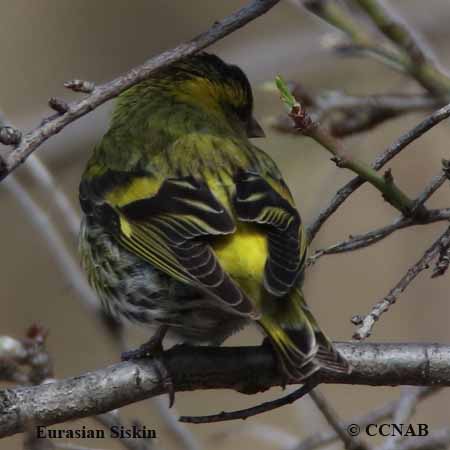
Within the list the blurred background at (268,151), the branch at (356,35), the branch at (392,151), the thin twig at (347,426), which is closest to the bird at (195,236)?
the branch at (392,151)

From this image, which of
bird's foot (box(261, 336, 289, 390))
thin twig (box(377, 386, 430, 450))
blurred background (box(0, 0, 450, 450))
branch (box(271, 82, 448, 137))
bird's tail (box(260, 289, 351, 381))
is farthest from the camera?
blurred background (box(0, 0, 450, 450))

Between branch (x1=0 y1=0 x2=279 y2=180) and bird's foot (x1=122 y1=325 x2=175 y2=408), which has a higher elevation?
branch (x1=0 y1=0 x2=279 y2=180)

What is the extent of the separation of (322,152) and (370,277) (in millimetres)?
1416

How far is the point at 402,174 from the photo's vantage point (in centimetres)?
655

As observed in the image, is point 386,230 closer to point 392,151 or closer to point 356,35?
point 392,151

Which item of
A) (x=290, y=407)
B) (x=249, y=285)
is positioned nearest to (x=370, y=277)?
(x=290, y=407)

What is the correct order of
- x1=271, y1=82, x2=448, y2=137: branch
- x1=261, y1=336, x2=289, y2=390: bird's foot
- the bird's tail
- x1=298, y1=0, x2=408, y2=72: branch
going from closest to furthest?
1. the bird's tail
2. x1=261, y1=336, x2=289, y2=390: bird's foot
3. x1=298, y1=0, x2=408, y2=72: branch
4. x1=271, y1=82, x2=448, y2=137: branch

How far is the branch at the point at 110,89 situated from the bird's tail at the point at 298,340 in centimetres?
94

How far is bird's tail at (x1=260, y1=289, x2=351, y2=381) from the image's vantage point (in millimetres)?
3578

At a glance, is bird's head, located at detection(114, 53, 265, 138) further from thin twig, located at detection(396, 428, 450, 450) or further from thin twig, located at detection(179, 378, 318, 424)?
thin twig, located at detection(179, 378, 318, 424)

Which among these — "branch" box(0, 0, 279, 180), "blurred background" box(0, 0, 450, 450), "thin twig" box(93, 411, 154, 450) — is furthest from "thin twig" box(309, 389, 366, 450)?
"blurred background" box(0, 0, 450, 450)

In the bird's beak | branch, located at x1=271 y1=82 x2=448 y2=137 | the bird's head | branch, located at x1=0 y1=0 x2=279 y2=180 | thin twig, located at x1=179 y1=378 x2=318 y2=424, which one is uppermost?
the bird's head

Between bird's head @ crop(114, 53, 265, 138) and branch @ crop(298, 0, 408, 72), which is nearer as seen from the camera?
branch @ crop(298, 0, 408, 72)

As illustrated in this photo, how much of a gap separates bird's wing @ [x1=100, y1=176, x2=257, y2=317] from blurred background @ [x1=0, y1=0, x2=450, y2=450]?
1.82 metres
